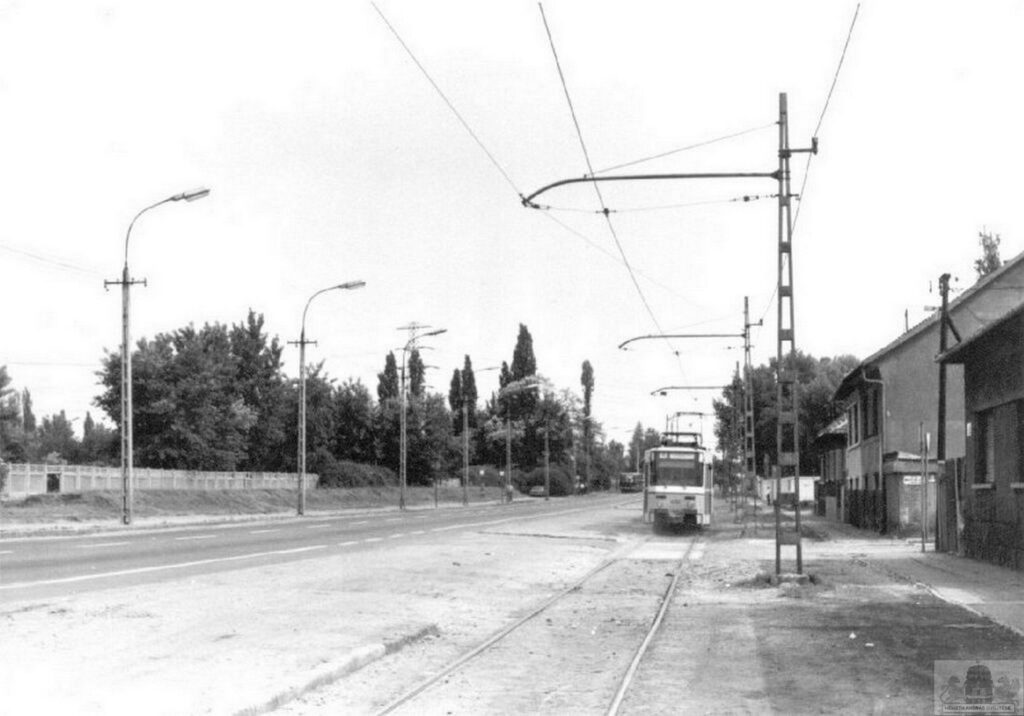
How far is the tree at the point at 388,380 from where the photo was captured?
392 ft

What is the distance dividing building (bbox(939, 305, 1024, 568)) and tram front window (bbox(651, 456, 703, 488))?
52.2 ft

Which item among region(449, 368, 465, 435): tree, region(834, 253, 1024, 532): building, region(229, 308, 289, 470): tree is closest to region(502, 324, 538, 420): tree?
region(449, 368, 465, 435): tree

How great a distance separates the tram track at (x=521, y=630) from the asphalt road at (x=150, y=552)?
19.3ft

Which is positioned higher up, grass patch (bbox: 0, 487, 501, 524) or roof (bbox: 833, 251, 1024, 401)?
roof (bbox: 833, 251, 1024, 401)

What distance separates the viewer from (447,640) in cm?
1323

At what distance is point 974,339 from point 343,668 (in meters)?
17.5

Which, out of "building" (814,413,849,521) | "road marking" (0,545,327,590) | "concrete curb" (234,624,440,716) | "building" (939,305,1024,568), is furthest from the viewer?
"building" (814,413,849,521)

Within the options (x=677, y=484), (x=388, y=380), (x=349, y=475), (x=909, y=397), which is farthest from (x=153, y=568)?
(x=388, y=380)

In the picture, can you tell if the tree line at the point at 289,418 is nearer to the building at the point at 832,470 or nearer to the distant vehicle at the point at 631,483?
the distant vehicle at the point at 631,483

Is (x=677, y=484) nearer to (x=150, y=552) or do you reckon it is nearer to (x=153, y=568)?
(x=150, y=552)

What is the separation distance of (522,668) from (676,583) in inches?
408

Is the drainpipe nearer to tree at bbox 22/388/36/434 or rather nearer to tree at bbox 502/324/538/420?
tree at bbox 502/324/538/420

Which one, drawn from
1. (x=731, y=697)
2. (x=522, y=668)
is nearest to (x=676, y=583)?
(x=522, y=668)

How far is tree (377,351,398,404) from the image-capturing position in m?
119
